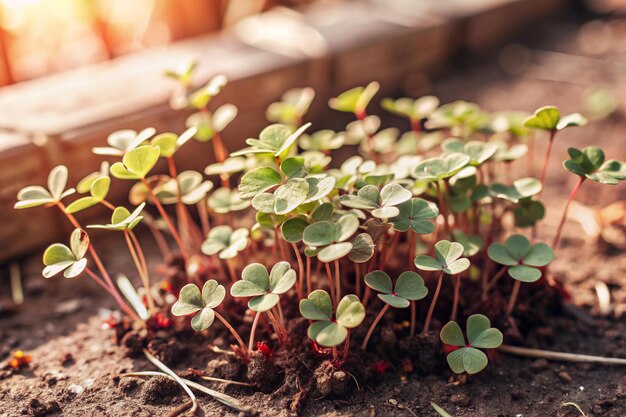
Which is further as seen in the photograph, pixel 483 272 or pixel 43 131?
pixel 43 131

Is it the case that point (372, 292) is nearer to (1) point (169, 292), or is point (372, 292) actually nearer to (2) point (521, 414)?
(2) point (521, 414)

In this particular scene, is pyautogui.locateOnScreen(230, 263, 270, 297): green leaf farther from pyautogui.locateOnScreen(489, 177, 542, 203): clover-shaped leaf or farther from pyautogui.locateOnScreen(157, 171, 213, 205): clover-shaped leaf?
pyautogui.locateOnScreen(489, 177, 542, 203): clover-shaped leaf

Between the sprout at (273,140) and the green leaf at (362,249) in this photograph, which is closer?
the green leaf at (362,249)

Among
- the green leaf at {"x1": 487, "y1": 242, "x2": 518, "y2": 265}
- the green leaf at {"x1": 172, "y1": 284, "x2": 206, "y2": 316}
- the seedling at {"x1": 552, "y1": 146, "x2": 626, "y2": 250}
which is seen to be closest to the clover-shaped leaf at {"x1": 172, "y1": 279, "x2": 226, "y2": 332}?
the green leaf at {"x1": 172, "y1": 284, "x2": 206, "y2": 316}

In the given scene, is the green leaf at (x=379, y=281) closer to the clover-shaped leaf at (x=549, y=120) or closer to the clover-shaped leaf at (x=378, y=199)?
the clover-shaped leaf at (x=378, y=199)

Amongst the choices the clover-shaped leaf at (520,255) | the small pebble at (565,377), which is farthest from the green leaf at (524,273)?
the small pebble at (565,377)

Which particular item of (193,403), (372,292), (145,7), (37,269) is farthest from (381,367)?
(145,7)

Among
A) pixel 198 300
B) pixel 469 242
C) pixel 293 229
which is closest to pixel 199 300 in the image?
pixel 198 300
